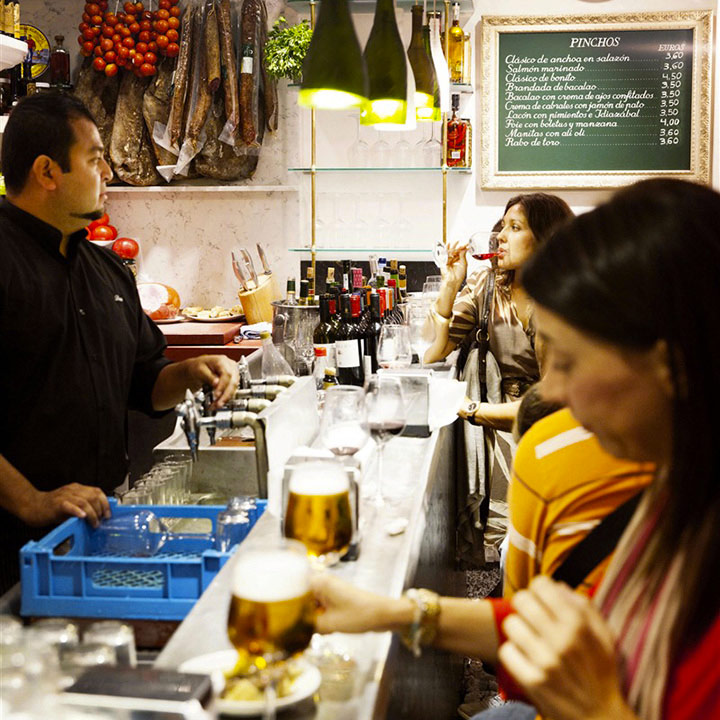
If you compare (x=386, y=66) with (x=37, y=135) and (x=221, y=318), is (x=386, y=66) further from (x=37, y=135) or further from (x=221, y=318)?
(x=221, y=318)

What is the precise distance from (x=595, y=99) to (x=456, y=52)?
3.07ft

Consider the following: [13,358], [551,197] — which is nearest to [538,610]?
[13,358]

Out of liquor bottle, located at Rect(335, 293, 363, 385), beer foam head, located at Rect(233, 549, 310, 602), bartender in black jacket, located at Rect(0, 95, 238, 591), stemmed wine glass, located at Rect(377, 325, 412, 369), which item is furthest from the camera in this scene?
stemmed wine glass, located at Rect(377, 325, 412, 369)

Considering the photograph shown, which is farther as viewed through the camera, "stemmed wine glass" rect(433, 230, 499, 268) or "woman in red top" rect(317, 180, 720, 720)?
"stemmed wine glass" rect(433, 230, 499, 268)

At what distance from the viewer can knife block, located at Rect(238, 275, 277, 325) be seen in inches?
203

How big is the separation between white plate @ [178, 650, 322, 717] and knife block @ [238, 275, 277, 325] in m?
3.97

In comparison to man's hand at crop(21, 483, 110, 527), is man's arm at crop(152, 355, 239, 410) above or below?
above

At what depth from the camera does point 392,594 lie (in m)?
1.49

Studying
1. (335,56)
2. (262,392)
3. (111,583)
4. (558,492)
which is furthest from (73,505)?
(335,56)

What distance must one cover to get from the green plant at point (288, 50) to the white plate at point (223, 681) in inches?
168

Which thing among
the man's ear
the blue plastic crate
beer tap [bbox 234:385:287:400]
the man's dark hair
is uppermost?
the man's dark hair

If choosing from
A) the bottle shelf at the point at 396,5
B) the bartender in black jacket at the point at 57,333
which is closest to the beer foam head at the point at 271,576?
the bartender in black jacket at the point at 57,333

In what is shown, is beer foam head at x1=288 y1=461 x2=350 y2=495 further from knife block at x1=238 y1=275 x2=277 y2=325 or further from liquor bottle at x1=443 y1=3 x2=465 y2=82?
liquor bottle at x1=443 y1=3 x2=465 y2=82

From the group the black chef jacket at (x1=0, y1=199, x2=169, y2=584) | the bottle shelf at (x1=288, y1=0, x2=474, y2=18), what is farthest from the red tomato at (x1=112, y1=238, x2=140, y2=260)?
the black chef jacket at (x1=0, y1=199, x2=169, y2=584)
